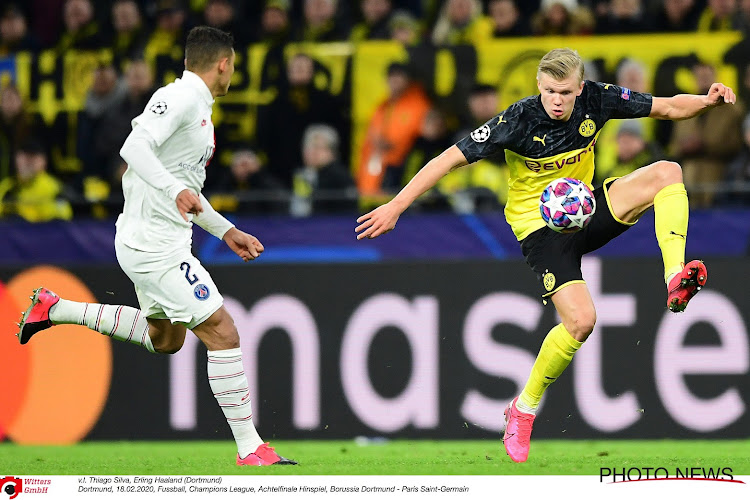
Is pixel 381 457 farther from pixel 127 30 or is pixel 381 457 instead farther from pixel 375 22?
pixel 127 30

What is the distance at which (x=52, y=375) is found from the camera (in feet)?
32.5

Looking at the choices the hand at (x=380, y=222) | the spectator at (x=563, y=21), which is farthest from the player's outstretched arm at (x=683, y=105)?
the spectator at (x=563, y=21)

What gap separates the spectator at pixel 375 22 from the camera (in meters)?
12.2

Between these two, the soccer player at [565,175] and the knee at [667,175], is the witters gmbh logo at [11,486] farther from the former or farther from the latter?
the knee at [667,175]

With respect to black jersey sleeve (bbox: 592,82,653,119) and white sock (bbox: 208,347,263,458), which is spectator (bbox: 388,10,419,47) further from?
white sock (bbox: 208,347,263,458)

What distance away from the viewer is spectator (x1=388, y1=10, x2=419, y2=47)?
478 inches

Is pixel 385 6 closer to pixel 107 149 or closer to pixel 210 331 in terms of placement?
pixel 107 149

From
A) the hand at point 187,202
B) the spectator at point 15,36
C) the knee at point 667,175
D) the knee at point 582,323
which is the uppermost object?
the spectator at point 15,36

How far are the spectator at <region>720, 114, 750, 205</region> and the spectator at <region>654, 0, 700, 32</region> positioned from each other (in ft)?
4.61

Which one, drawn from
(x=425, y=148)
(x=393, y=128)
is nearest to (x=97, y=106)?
(x=393, y=128)

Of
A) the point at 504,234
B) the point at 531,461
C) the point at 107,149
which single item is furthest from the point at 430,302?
the point at 107,149

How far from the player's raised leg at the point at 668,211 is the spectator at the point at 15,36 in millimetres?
8430

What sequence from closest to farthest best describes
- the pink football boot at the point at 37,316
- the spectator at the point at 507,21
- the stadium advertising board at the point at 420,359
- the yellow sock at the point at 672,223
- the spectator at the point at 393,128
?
1. the yellow sock at the point at 672,223
2. the pink football boot at the point at 37,316
3. the stadium advertising board at the point at 420,359
4. the spectator at the point at 393,128
5. the spectator at the point at 507,21

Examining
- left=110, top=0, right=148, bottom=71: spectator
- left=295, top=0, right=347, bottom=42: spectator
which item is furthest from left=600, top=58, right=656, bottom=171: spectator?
left=110, top=0, right=148, bottom=71: spectator
